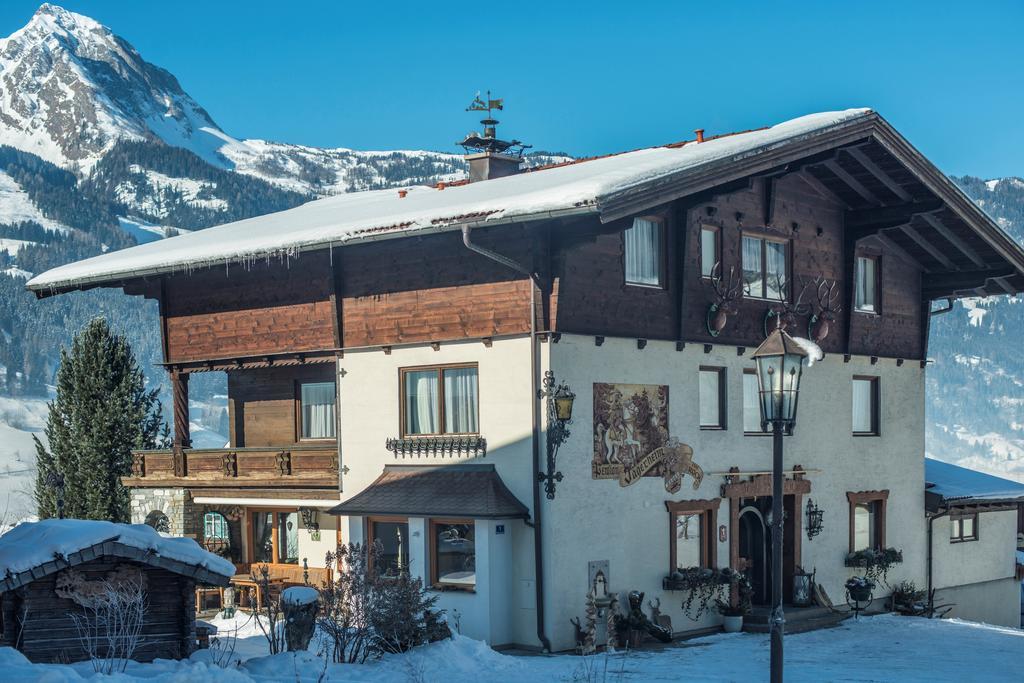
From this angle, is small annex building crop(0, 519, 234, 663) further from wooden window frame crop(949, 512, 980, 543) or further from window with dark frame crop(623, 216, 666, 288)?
wooden window frame crop(949, 512, 980, 543)

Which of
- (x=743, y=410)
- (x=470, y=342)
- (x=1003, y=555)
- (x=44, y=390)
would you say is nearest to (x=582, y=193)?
(x=470, y=342)

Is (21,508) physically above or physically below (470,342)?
below

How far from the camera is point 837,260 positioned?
28.7 meters

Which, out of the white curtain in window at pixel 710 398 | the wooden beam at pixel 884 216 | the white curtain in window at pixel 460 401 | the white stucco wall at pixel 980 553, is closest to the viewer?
the white curtain in window at pixel 460 401

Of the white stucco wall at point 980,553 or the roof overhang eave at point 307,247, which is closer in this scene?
the roof overhang eave at point 307,247

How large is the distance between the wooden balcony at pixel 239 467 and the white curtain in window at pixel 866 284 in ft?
38.1

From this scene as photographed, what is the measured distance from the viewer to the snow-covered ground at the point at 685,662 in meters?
14.7

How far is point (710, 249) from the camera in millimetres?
25578

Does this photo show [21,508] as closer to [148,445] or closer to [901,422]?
[148,445]

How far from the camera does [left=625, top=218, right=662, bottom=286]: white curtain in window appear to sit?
2384 cm

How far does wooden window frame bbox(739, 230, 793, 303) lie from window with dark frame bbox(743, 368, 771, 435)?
150 centimetres

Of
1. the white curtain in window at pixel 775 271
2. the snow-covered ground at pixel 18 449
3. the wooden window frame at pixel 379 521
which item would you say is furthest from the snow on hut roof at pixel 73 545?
the snow-covered ground at pixel 18 449

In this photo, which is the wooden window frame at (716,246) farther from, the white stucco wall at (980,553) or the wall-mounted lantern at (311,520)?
the white stucco wall at (980,553)

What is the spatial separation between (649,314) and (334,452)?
6285mm
